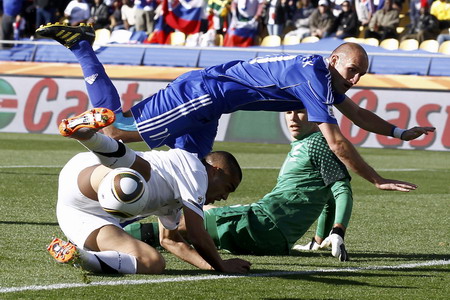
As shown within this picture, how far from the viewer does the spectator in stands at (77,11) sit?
27922mm

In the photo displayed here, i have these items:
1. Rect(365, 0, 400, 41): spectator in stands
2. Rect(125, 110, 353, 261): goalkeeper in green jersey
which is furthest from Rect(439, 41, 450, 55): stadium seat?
Rect(125, 110, 353, 261): goalkeeper in green jersey

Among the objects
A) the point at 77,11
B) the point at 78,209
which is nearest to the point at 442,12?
the point at 77,11

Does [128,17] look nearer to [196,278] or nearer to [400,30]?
[400,30]

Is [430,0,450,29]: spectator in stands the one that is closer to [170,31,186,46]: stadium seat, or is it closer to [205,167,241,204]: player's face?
[170,31,186,46]: stadium seat

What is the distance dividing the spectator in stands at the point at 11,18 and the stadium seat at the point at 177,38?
14.9ft

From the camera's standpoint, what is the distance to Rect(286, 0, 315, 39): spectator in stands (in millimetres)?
25766

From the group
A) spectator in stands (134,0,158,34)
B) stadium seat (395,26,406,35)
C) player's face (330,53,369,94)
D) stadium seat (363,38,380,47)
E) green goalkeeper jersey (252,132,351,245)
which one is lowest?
spectator in stands (134,0,158,34)

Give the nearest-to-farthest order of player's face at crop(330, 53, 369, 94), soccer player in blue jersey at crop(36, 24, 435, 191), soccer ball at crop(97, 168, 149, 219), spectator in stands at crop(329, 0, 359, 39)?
1. soccer ball at crop(97, 168, 149, 219)
2. soccer player in blue jersey at crop(36, 24, 435, 191)
3. player's face at crop(330, 53, 369, 94)
4. spectator in stands at crop(329, 0, 359, 39)

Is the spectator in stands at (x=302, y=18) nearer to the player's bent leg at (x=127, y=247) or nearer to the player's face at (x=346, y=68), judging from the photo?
the player's face at (x=346, y=68)

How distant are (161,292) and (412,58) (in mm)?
16870

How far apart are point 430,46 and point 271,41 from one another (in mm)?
4071

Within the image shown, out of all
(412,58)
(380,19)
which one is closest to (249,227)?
(412,58)

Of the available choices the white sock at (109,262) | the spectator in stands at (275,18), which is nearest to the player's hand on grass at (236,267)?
the white sock at (109,262)

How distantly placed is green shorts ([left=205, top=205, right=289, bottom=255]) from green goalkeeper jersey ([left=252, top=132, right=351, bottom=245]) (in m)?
0.06
